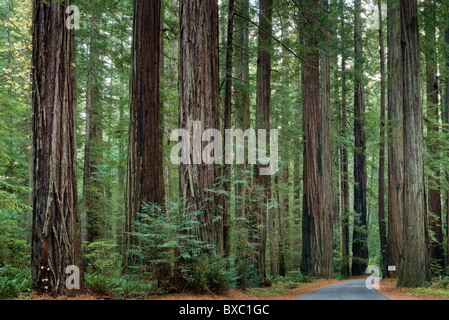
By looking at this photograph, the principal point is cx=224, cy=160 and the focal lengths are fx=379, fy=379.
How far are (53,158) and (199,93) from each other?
312 centimetres

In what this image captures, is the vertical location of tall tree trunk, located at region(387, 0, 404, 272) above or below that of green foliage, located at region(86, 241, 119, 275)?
above

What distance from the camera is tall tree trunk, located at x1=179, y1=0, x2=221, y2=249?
7574mm

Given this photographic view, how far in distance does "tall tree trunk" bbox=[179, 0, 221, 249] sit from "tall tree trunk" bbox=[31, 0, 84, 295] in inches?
86.6

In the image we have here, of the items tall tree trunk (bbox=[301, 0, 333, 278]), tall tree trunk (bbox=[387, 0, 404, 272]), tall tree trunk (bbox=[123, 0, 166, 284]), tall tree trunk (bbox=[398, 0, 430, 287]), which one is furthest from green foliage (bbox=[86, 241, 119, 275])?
tall tree trunk (bbox=[387, 0, 404, 272])

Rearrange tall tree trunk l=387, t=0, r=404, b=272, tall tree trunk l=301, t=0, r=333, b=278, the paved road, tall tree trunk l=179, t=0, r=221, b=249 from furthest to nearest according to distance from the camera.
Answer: tall tree trunk l=301, t=0, r=333, b=278 → tall tree trunk l=387, t=0, r=404, b=272 → the paved road → tall tree trunk l=179, t=0, r=221, b=249

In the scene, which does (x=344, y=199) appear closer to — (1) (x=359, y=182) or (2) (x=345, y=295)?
(1) (x=359, y=182)

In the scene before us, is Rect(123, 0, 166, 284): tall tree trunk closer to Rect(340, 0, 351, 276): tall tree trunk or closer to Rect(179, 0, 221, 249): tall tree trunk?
Rect(179, 0, 221, 249): tall tree trunk

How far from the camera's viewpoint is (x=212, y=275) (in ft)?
23.2

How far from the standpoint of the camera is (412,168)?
11234 millimetres

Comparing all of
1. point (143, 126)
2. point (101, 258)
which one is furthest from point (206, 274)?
point (101, 258)

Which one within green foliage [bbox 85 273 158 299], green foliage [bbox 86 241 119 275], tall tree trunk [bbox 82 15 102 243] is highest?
tall tree trunk [bbox 82 15 102 243]
